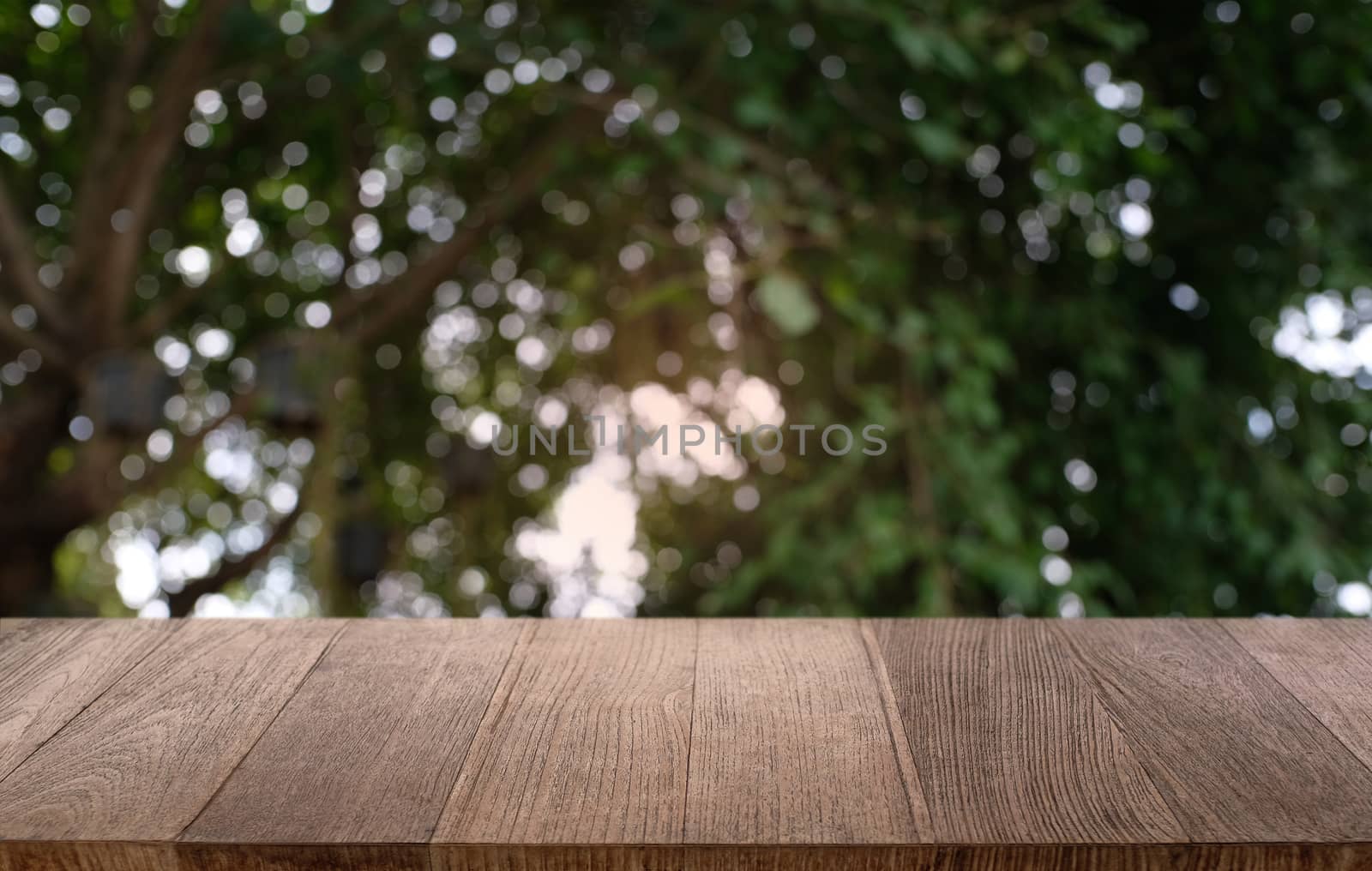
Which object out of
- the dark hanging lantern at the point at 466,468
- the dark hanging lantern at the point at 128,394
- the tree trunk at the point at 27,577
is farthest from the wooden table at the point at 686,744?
the tree trunk at the point at 27,577

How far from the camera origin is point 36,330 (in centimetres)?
316

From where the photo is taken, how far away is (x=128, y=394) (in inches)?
107

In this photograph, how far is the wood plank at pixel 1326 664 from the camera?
30.4 inches

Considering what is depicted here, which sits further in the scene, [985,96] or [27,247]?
[27,247]

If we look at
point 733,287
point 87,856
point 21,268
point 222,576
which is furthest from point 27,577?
point 87,856

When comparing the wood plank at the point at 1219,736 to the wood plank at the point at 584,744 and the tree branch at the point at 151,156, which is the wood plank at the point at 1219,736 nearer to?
the wood plank at the point at 584,744

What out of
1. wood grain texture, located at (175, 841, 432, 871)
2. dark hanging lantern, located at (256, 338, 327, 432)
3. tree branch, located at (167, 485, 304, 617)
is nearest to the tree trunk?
tree branch, located at (167, 485, 304, 617)

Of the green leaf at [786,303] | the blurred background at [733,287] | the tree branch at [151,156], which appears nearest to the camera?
the green leaf at [786,303]

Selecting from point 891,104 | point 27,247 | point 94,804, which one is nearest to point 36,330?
point 27,247

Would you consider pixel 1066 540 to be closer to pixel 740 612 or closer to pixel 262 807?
pixel 740 612

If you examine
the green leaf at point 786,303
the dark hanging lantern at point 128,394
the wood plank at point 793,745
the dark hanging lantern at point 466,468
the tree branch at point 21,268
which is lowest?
the dark hanging lantern at point 466,468

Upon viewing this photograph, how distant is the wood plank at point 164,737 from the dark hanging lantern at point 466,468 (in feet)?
6.64

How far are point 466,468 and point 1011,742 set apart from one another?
93.8 inches

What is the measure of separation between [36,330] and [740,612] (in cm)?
195
